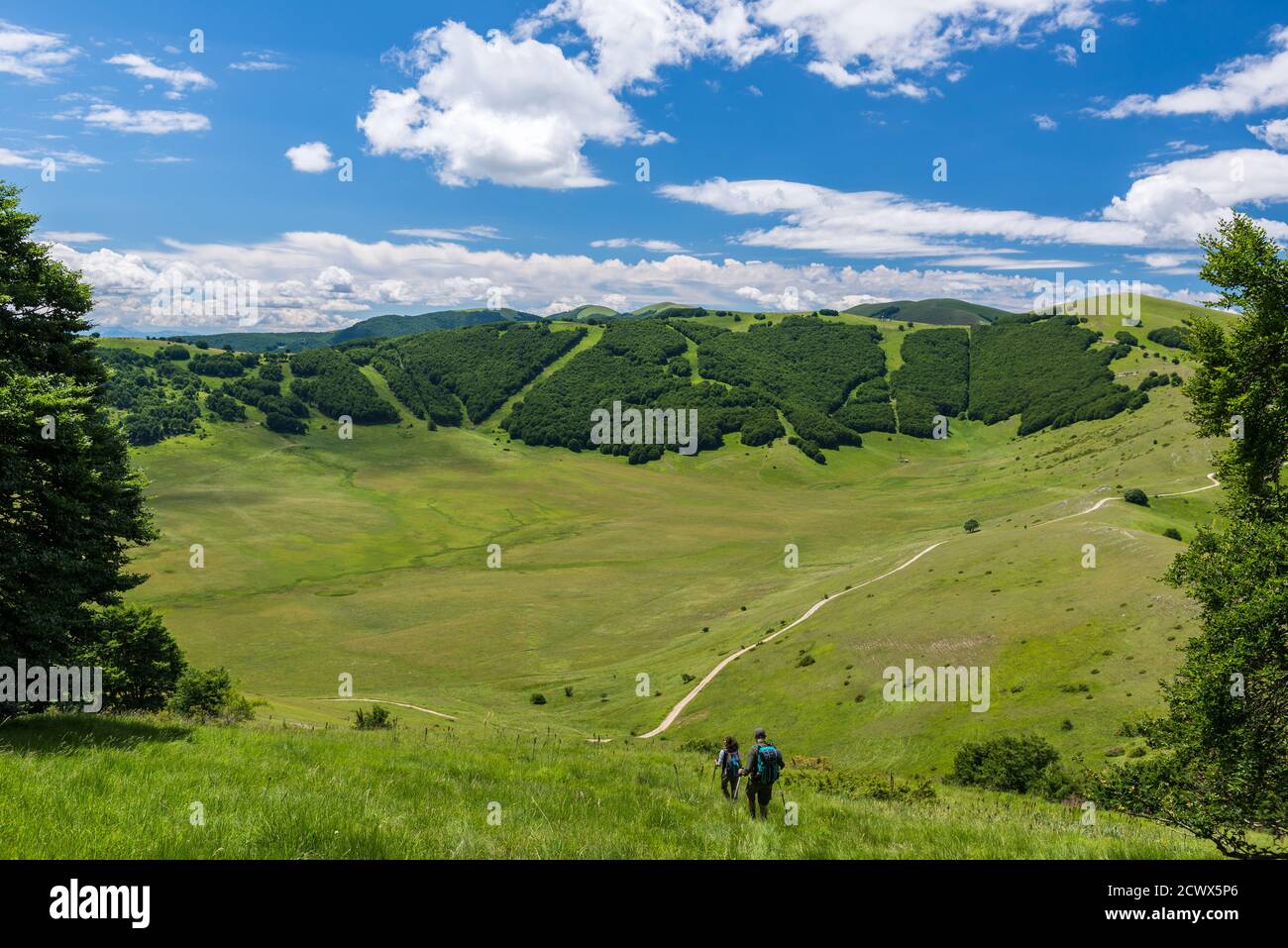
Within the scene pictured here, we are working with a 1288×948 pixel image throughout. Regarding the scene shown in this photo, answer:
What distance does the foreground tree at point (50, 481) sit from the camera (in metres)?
16.2

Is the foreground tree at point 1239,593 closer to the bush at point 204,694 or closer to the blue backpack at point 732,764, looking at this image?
the blue backpack at point 732,764

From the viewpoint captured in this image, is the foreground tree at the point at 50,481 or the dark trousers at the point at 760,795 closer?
the dark trousers at the point at 760,795

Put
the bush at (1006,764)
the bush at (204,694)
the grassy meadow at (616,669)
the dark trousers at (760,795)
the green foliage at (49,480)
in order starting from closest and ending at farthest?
the grassy meadow at (616,669), the dark trousers at (760,795), the green foliage at (49,480), the bush at (1006,764), the bush at (204,694)

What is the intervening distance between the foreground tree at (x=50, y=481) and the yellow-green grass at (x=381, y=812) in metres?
2.81

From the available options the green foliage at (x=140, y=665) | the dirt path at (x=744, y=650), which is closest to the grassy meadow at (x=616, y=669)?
the dirt path at (x=744, y=650)

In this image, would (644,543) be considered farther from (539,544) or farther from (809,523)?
(809,523)

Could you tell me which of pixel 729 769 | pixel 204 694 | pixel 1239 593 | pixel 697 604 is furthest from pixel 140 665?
pixel 697 604

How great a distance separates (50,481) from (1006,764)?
42767 millimetres

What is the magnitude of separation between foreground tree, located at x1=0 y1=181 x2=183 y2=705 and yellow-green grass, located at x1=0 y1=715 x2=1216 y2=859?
9.21 feet

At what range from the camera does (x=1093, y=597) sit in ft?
193
